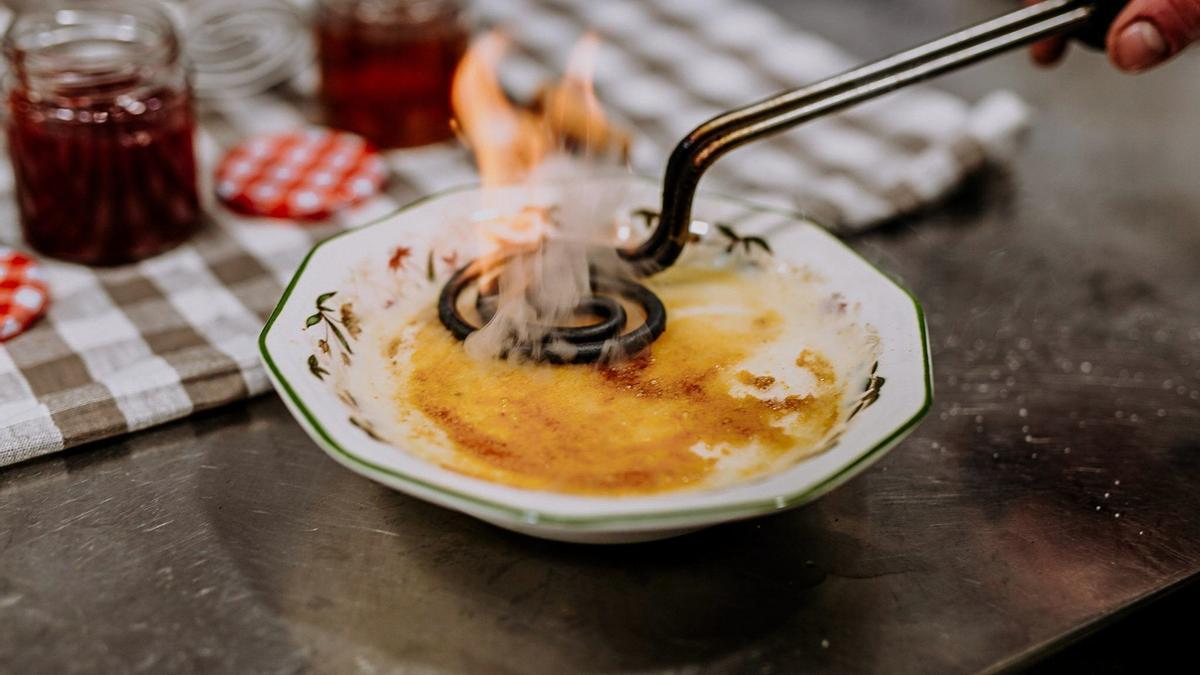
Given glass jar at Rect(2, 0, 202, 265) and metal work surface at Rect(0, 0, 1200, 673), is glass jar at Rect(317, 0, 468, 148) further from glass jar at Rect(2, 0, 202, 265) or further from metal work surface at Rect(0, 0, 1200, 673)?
metal work surface at Rect(0, 0, 1200, 673)

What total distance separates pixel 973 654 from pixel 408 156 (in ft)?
3.32

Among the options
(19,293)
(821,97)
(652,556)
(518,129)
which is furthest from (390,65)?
(652,556)

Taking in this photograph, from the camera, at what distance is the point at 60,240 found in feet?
3.90

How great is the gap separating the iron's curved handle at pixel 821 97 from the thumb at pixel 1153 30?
0.03 meters

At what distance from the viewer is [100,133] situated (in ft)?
3.71

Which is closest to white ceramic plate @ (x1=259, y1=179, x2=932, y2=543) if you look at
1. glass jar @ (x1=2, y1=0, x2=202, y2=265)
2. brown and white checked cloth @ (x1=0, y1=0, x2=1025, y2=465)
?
brown and white checked cloth @ (x1=0, y1=0, x2=1025, y2=465)

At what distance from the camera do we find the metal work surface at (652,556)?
764 mm

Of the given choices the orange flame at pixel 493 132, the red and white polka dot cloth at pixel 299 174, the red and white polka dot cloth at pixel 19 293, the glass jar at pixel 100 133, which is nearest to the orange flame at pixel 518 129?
the orange flame at pixel 493 132

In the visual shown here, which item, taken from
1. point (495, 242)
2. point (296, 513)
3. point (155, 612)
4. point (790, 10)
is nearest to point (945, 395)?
point (495, 242)

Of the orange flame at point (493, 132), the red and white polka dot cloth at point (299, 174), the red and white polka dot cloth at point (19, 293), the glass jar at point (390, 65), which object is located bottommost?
the red and white polka dot cloth at point (299, 174)

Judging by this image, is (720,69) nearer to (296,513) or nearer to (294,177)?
(294,177)

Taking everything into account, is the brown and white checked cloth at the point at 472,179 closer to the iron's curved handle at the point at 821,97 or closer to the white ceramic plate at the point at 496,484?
the white ceramic plate at the point at 496,484

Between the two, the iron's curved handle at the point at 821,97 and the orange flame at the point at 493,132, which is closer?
the iron's curved handle at the point at 821,97

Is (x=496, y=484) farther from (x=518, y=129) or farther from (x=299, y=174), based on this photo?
(x=299, y=174)
